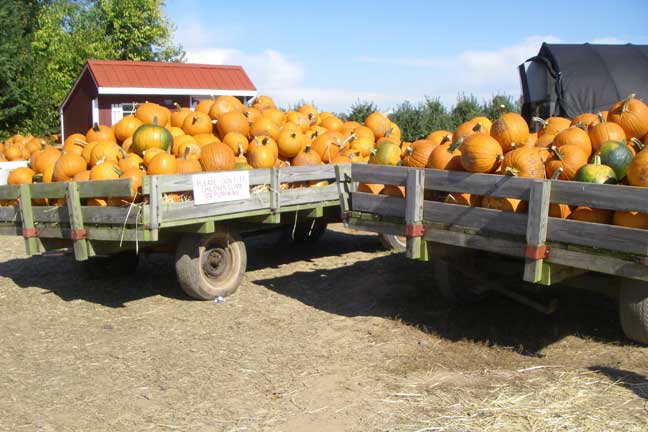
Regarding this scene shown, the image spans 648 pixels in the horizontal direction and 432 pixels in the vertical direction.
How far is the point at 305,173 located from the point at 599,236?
3.72 metres

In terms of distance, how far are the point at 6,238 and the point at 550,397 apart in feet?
32.3

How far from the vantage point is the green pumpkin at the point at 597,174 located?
4812 mm

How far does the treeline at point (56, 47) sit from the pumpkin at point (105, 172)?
20.1 m

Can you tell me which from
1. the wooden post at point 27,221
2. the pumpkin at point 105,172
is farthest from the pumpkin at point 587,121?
the wooden post at point 27,221

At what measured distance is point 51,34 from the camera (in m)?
28.3

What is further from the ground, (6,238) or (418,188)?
(418,188)

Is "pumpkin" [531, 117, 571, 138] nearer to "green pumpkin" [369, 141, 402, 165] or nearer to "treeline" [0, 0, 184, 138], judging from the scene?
"green pumpkin" [369, 141, 402, 165]

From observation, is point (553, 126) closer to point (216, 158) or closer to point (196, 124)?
point (216, 158)

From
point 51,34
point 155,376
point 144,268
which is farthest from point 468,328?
point 51,34

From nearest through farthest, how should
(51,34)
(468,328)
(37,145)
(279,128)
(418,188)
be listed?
(418,188) → (468,328) → (279,128) → (37,145) → (51,34)

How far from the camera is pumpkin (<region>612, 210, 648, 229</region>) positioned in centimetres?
443

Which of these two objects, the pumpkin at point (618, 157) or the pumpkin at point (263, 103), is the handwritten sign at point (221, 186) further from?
the pumpkin at point (618, 157)

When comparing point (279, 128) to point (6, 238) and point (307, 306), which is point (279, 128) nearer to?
point (307, 306)

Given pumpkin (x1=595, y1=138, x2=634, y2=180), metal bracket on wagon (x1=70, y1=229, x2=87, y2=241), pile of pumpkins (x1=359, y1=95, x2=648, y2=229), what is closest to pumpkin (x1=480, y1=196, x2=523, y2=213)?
pile of pumpkins (x1=359, y1=95, x2=648, y2=229)
